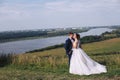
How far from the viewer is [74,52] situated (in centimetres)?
1554

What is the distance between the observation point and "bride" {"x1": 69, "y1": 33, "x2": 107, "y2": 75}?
14859 mm

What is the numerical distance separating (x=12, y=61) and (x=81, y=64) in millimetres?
6547

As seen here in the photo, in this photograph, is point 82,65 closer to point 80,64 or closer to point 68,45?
point 80,64

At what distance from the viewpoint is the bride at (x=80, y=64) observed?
14.9 m

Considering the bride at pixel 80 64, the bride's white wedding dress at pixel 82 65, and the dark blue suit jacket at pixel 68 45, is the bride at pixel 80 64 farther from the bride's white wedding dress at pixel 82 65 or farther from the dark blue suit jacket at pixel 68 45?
the dark blue suit jacket at pixel 68 45

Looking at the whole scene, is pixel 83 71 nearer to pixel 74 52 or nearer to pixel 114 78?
pixel 74 52

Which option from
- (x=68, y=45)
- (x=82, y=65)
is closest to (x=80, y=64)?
(x=82, y=65)

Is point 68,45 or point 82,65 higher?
point 68,45

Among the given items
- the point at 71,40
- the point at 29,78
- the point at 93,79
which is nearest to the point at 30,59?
the point at 71,40

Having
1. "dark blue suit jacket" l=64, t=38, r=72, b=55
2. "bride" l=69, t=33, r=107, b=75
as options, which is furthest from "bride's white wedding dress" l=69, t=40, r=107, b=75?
"dark blue suit jacket" l=64, t=38, r=72, b=55

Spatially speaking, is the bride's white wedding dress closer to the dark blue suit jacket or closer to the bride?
the bride

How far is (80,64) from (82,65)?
0.37 ft

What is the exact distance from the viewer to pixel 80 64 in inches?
599

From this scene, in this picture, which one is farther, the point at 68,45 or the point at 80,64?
the point at 68,45
